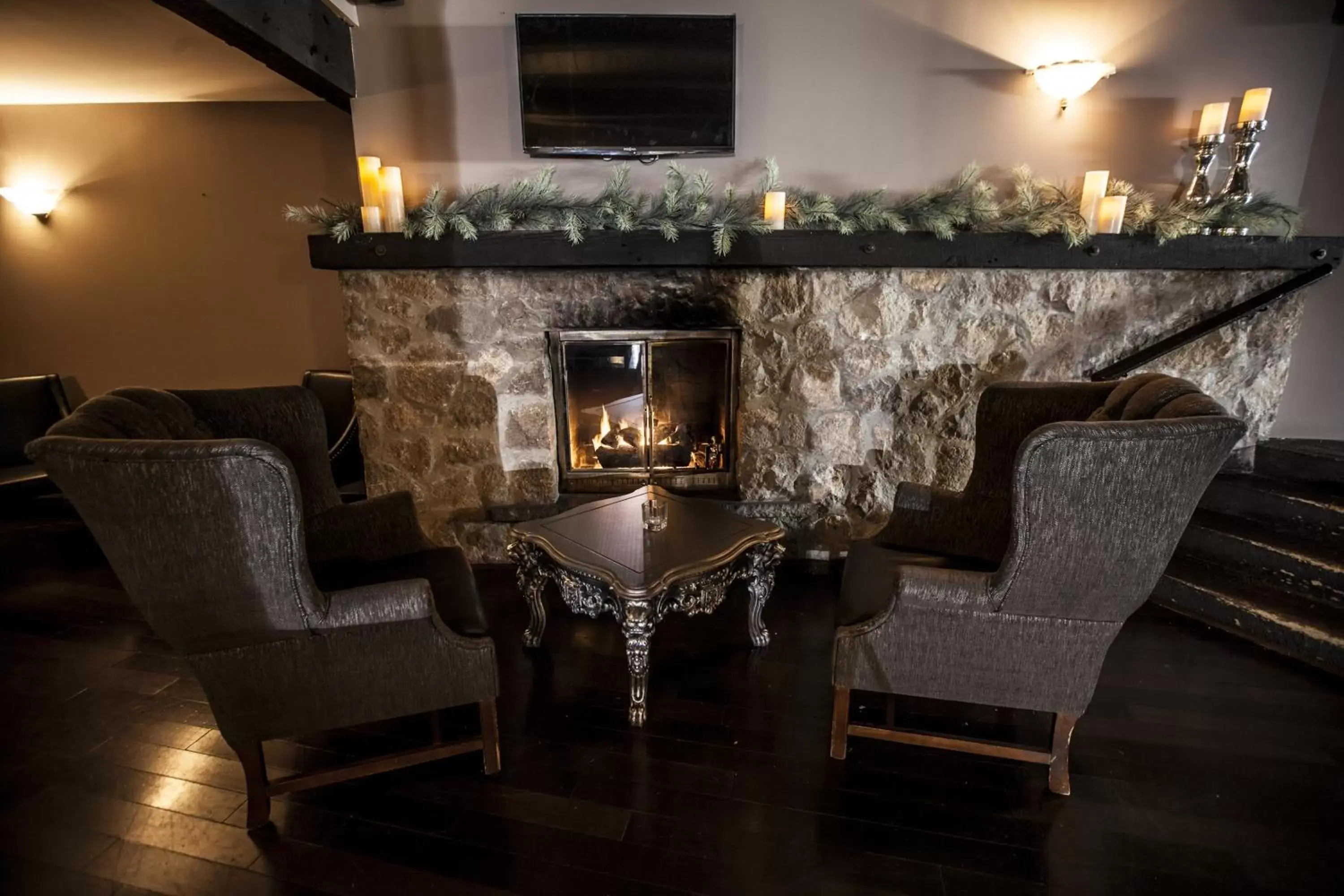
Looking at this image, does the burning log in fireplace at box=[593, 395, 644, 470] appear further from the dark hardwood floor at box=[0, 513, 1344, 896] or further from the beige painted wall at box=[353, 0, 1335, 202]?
the beige painted wall at box=[353, 0, 1335, 202]

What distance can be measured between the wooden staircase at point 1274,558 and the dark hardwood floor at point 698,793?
0.40 feet

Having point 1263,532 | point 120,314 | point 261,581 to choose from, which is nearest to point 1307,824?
point 1263,532

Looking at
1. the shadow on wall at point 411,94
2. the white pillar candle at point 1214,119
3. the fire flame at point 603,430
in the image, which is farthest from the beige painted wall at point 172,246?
the white pillar candle at point 1214,119

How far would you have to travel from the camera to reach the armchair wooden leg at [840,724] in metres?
1.70

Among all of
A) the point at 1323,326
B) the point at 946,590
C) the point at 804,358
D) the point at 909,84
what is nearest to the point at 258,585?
the point at 946,590

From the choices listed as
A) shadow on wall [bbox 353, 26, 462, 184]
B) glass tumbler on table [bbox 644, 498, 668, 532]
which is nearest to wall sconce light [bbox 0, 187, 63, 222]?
shadow on wall [bbox 353, 26, 462, 184]

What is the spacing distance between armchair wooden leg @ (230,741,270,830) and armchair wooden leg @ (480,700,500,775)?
0.50 m

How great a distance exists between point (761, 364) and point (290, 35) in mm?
2011

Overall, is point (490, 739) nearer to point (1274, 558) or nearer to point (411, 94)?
point (411, 94)

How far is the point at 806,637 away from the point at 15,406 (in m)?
4.22

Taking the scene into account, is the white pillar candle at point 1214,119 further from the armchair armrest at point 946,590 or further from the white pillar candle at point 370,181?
the white pillar candle at point 370,181

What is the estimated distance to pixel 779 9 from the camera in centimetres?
252

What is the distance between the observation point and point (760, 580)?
2.15m

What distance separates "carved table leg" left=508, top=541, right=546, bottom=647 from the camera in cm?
209
